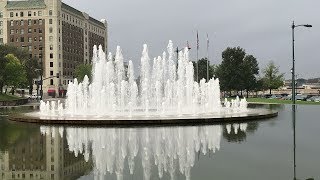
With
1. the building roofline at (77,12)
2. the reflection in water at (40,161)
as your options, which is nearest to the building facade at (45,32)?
the building roofline at (77,12)

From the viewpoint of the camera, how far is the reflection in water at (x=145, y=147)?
10938mm

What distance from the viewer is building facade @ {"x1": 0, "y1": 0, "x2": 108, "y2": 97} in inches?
4328

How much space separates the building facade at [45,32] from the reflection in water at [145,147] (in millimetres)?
92164

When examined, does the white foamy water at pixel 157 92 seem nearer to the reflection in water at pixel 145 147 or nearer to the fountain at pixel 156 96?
the fountain at pixel 156 96

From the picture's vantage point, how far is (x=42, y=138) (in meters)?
17.3

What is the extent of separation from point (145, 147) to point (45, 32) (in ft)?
338

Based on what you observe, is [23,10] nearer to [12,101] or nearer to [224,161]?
[12,101]

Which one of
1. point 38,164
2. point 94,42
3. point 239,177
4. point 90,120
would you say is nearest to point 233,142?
point 239,177

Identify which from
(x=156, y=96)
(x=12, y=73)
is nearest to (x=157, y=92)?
(x=156, y=96)

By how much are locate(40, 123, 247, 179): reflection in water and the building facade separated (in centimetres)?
9216

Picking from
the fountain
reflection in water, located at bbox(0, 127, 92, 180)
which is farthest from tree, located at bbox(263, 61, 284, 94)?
reflection in water, located at bbox(0, 127, 92, 180)

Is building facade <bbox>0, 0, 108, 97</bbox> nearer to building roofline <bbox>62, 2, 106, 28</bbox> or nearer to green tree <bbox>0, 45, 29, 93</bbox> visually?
building roofline <bbox>62, 2, 106, 28</bbox>

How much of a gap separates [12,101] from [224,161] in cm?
5151

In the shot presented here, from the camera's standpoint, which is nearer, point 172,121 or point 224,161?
point 224,161
